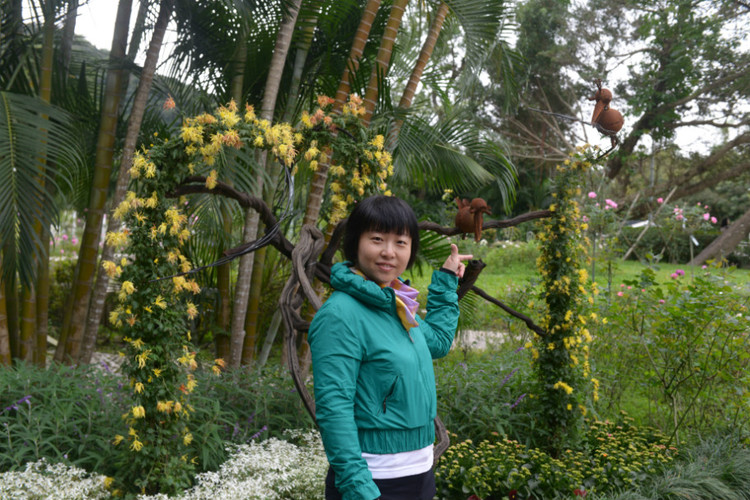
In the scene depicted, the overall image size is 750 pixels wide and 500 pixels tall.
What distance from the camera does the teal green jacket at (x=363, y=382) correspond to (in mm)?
1199

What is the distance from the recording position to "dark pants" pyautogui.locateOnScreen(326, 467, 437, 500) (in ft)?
4.30

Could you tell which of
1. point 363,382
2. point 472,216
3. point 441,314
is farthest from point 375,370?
point 472,216

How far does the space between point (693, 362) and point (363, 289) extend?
3.02 metres

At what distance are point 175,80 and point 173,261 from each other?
238cm

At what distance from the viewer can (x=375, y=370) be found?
4.23ft

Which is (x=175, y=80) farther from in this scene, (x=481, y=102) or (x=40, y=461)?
(x=481, y=102)

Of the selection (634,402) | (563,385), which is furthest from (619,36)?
(563,385)

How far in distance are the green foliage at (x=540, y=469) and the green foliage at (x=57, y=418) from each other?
157 centimetres

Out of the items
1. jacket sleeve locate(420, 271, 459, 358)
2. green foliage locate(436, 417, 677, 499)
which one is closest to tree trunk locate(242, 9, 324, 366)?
green foliage locate(436, 417, 677, 499)

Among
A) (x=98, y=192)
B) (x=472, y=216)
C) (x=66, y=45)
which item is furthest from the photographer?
(x=66, y=45)

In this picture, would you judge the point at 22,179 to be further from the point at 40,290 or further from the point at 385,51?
the point at 385,51

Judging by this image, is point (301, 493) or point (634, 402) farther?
point (634, 402)

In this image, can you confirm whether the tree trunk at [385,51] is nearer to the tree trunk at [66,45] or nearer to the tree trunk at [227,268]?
the tree trunk at [227,268]

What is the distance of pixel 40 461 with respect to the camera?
237cm
